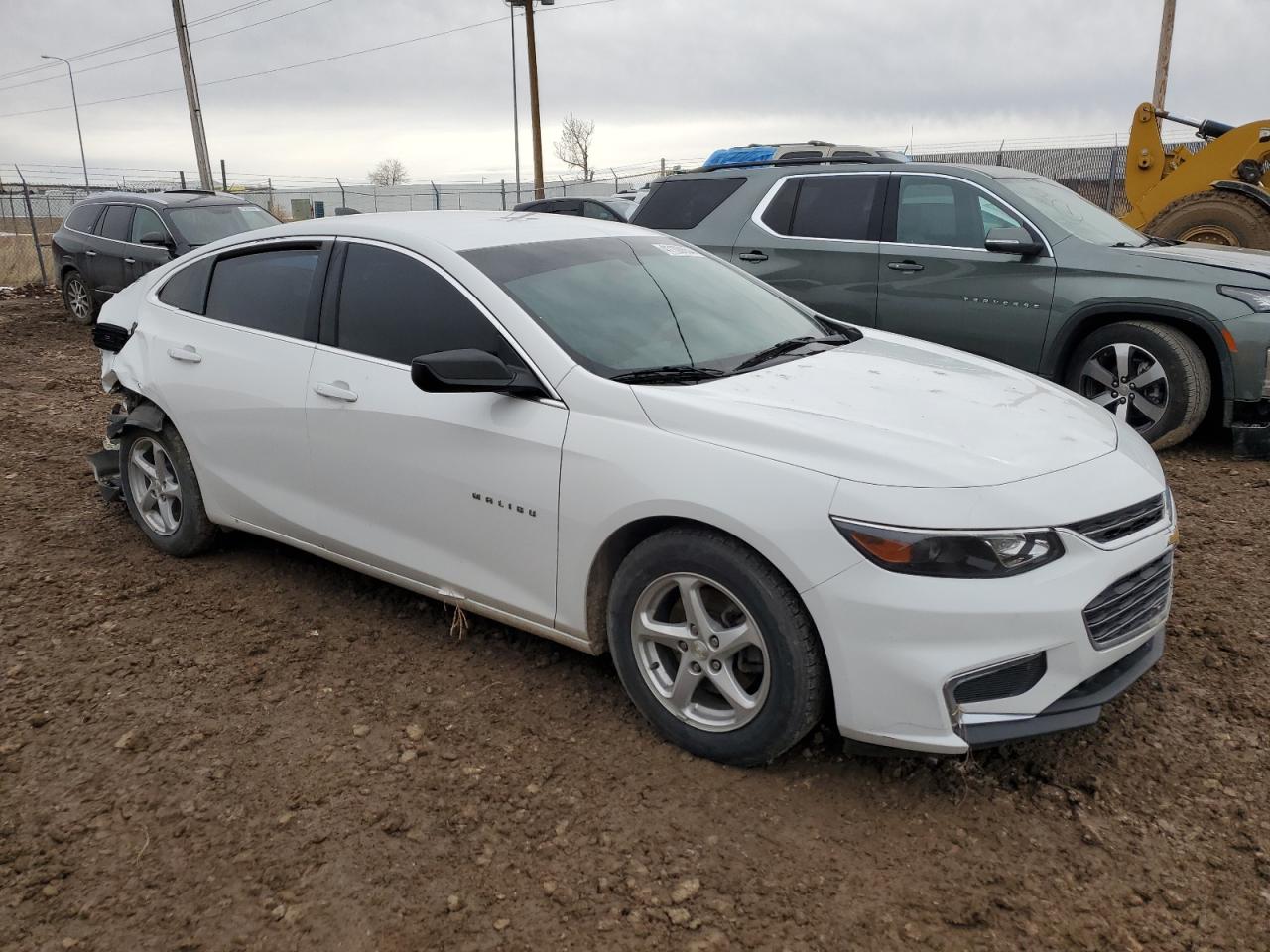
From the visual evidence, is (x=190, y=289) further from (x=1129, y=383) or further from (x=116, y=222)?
(x=116, y=222)

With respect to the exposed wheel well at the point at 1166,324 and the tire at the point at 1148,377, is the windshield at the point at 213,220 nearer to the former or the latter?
the exposed wheel well at the point at 1166,324

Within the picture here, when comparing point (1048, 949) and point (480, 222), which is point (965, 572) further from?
point (480, 222)

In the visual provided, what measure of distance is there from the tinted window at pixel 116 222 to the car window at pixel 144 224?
0.14 m

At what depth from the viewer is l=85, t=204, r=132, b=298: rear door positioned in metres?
12.1

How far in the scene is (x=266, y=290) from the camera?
→ 4.25m

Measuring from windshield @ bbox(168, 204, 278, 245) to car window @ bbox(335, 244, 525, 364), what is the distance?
8.23 m

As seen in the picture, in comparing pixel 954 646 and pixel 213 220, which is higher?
pixel 213 220

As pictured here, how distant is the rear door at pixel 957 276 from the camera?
6594mm

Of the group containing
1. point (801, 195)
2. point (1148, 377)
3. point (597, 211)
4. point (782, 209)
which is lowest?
point (1148, 377)

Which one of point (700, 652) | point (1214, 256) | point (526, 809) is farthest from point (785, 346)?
point (1214, 256)

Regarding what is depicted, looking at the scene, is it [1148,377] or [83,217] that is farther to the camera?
[83,217]

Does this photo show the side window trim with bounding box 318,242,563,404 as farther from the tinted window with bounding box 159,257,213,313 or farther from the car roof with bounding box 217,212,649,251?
the tinted window with bounding box 159,257,213,313

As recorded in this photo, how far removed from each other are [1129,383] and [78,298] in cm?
1256

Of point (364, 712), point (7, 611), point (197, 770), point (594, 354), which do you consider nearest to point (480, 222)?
point (594, 354)
